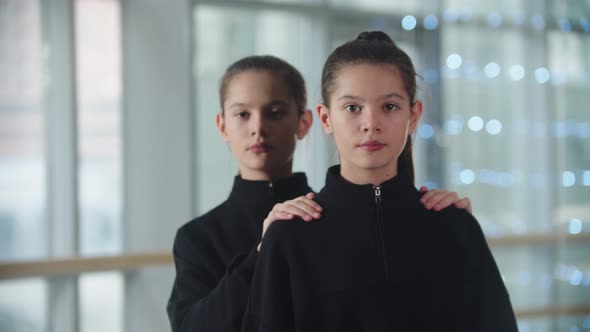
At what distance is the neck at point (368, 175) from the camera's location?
109 centimetres

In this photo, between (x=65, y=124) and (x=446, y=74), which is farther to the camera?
(x=446, y=74)

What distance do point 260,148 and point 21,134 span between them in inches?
80.5

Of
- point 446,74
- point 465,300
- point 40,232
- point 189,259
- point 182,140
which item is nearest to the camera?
point 465,300

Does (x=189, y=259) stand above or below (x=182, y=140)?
below

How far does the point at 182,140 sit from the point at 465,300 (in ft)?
7.81

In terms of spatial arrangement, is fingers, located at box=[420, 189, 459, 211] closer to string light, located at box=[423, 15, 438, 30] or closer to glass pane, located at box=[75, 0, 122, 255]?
glass pane, located at box=[75, 0, 122, 255]

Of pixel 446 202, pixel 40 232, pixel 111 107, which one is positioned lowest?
pixel 40 232

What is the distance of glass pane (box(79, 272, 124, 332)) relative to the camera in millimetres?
3121

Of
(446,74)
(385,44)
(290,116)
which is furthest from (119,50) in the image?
(385,44)

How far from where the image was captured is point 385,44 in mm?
1118

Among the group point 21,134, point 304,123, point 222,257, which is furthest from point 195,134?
point 222,257

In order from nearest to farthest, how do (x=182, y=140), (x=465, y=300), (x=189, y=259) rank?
(x=465, y=300) < (x=189, y=259) < (x=182, y=140)

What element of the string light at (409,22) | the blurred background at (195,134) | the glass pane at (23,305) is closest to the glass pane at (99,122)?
the blurred background at (195,134)

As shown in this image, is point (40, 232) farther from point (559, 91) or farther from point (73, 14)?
point (559, 91)
